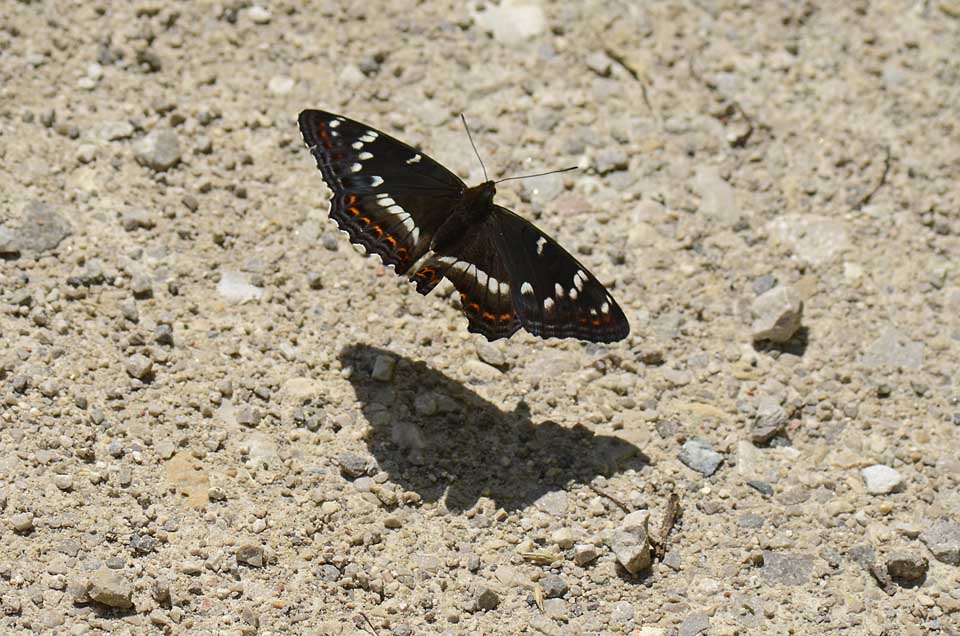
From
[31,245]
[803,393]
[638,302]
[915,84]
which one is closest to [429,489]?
[638,302]

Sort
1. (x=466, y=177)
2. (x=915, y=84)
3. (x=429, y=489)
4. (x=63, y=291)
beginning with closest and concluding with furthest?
(x=429, y=489) → (x=63, y=291) → (x=466, y=177) → (x=915, y=84)

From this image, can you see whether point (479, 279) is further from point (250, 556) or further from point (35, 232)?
point (35, 232)

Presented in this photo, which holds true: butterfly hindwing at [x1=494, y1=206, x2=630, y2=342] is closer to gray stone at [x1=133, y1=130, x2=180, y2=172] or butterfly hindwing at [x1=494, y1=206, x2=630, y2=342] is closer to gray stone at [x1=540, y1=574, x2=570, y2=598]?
gray stone at [x1=540, y1=574, x2=570, y2=598]

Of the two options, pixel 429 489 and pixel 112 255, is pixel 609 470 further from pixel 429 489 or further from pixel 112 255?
pixel 112 255

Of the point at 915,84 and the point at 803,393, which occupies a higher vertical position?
the point at 915,84

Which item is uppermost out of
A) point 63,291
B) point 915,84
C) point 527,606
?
point 915,84

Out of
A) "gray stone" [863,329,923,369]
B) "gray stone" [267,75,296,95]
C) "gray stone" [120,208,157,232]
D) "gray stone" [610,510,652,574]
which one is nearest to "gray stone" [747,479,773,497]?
"gray stone" [610,510,652,574]

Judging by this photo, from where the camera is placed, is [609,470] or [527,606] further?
[609,470]
